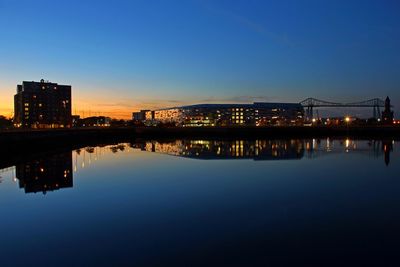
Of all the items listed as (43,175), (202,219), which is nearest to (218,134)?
(43,175)

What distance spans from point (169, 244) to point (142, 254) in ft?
4.01

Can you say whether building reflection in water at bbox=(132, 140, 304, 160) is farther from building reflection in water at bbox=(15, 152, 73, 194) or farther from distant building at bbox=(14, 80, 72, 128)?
distant building at bbox=(14, 80, 72, 128)

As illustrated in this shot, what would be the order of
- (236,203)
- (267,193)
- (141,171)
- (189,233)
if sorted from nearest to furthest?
(189,233) → (236,203) → (267,193) → (141,171)

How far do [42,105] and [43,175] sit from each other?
142180 millimetres

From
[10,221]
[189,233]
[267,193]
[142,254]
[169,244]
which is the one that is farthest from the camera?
[267,193]

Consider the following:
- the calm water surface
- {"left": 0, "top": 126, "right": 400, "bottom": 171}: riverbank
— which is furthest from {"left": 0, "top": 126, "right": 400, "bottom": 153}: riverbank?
the calm water surface

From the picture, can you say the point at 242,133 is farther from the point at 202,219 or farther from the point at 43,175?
the point at 202,219

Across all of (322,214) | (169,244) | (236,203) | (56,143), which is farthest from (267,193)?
(56,143)

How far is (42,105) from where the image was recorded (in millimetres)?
160000

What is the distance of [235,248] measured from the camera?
12.0 meters

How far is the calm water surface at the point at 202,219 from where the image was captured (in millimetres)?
11469

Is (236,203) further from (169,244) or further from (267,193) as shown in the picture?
(169,244)

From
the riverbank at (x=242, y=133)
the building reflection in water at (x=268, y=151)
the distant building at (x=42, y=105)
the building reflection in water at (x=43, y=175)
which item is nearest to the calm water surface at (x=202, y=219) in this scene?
the building reflection in water at (x=43, y=175)

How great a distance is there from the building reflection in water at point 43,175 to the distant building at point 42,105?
403ft
